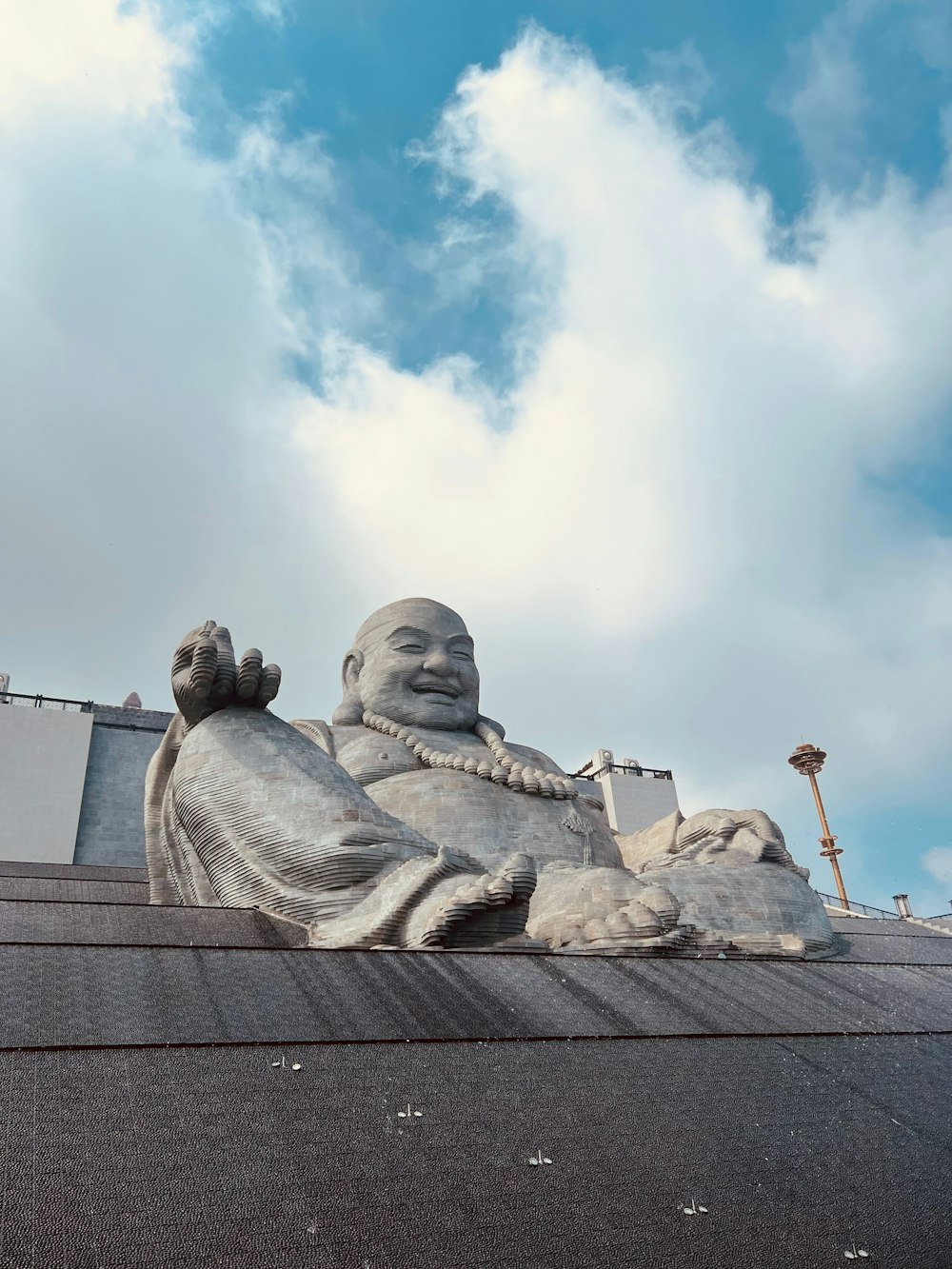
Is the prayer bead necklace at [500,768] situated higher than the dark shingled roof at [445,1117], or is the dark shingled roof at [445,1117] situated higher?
the prayer bead necklace at [500,768]

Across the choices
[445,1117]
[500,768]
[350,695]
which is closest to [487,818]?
[500,768]

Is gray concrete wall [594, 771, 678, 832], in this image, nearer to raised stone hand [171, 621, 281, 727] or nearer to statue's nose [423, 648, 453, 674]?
statue's nose [423, 648, 453, 674]

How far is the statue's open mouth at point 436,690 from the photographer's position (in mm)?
7543

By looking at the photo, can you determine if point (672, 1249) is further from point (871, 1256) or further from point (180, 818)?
point (180, 818)

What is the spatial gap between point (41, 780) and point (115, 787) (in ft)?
3.36

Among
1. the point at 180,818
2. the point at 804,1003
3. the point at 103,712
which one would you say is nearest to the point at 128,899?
the point at 180,818

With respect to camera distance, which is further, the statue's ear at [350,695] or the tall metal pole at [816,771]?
the tall metal pole at [816,771]

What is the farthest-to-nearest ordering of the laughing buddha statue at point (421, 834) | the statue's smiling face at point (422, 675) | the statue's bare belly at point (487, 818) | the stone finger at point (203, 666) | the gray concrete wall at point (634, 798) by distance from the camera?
the gray concrete wall at point (634, 798), the statue's smiling face at point (422, 675), the statue's bare belly at point (487, 818), the stone finger at point (203, 666), the laughing buddha statue at point (421, 834)

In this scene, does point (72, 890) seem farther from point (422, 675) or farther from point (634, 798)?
point (634, 798)

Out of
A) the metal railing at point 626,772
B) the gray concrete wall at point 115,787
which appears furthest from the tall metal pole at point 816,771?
the gray concrete wall at point 115,787

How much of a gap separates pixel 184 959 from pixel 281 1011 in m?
0.53

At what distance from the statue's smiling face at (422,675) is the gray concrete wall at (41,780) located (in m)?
8.25

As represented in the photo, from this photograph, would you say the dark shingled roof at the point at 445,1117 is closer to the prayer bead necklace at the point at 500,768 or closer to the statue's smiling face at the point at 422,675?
the prayer bead necklace at the point at 500,768

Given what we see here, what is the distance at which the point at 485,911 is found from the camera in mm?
4258
